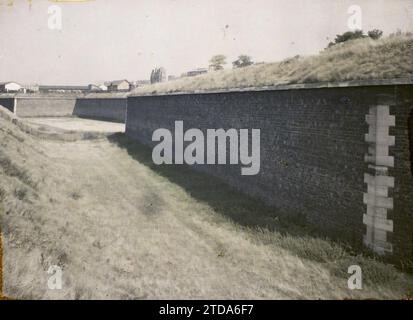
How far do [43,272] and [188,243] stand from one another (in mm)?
3412

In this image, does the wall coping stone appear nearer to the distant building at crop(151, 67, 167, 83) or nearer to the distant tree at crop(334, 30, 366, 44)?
the distant tree at crop(334, 30, 366, 44)

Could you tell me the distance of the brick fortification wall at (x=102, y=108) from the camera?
4179cm

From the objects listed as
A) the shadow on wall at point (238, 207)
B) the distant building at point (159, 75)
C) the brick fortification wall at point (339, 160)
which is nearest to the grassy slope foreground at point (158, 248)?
the shadow on wall at point (238, 207)

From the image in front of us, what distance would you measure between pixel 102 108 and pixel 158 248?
42.5m

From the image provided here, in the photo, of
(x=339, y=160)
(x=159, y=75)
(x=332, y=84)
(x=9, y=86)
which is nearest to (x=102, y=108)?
(x=159, y=75)

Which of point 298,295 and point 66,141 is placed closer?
point 298,295

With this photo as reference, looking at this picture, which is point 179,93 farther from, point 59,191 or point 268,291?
point 268,291

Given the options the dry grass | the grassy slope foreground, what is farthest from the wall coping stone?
the grassy slope foreground

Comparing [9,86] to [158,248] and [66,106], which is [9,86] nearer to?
[66,106]

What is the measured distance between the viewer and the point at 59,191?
32.7 ft

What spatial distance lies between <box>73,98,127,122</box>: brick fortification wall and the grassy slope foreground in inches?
1238

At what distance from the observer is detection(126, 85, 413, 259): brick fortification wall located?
21.4 feet
